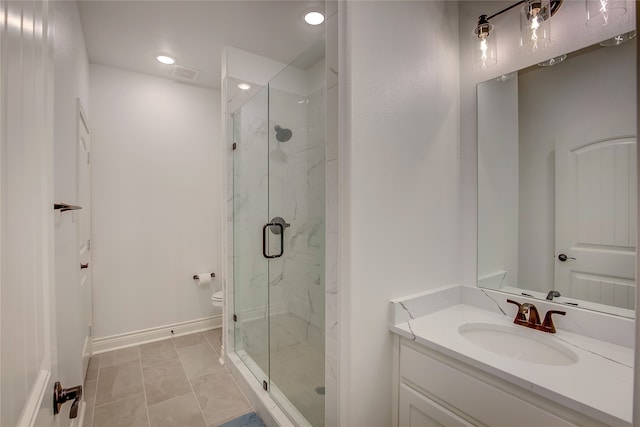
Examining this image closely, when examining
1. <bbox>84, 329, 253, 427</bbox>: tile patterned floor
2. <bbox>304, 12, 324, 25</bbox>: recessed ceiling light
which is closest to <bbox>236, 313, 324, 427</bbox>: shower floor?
<bbox>84, 329, 253, 427</bbox>: tile patterned floor

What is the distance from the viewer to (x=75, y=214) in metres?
1.79

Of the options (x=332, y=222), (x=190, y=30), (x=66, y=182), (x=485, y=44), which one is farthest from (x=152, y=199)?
(x=485, y=44)

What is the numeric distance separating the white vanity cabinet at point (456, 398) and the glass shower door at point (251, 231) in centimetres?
113

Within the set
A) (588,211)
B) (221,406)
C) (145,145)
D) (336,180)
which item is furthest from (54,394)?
(145,145)

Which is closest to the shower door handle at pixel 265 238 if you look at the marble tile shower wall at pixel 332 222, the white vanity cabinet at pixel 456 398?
the marble tile shower wall at pixel 332 222

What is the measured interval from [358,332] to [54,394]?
3.31 feet

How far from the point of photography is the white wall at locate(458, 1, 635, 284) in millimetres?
1412

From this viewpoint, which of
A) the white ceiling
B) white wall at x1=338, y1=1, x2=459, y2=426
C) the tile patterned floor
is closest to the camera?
white wall at x1=338, y1=1, x2=459, y2=426

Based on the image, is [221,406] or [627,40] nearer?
[627,40]

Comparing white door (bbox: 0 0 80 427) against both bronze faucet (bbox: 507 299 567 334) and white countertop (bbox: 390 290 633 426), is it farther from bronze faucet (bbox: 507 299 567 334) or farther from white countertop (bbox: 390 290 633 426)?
bronze faucet (bbox: 507 299 567 334)

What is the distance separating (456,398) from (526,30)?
67.3 inches

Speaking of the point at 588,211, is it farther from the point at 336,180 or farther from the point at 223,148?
the point at 223,148

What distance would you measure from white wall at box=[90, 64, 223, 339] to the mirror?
2721mm

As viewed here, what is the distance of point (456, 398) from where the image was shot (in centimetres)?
116
